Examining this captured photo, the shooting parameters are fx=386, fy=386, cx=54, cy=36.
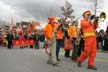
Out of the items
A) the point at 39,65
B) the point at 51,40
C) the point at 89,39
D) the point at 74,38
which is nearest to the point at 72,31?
the point at 74,38

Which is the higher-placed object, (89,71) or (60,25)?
(60,25)

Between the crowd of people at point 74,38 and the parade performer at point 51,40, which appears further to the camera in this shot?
the parade performer at point 51,40

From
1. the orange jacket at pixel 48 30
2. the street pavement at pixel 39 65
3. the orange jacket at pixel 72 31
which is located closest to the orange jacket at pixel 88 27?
the street pavement at pixel 39 65

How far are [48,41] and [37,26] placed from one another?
43.6 m

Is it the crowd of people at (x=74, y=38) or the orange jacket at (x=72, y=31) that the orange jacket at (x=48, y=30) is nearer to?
the crowd of people at (x=74, y=38)

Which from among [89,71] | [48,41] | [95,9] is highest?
[95,9]

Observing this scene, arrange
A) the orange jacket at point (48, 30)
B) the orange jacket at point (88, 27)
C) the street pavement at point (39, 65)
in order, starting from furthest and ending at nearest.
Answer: the orange jacket at point (48, 30), the orange jacket at point (88, 27), the street pavement at point (39, 65)

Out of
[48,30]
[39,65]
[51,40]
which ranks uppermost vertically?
[48,30]

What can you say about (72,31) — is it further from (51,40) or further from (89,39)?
(89,39)

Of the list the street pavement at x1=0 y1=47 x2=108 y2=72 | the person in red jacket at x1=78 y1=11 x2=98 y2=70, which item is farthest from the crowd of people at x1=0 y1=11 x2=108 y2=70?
the street pavement at x1=0 y1=47 x2=108 y2=72

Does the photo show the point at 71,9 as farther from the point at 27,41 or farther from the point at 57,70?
the point at 57,70

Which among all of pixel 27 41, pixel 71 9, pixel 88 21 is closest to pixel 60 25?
pixel 88 21

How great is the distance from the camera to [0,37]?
167 feet

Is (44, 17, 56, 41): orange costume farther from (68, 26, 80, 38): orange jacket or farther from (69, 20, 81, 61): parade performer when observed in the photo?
(68, 26, 80, 38): orange jacket
